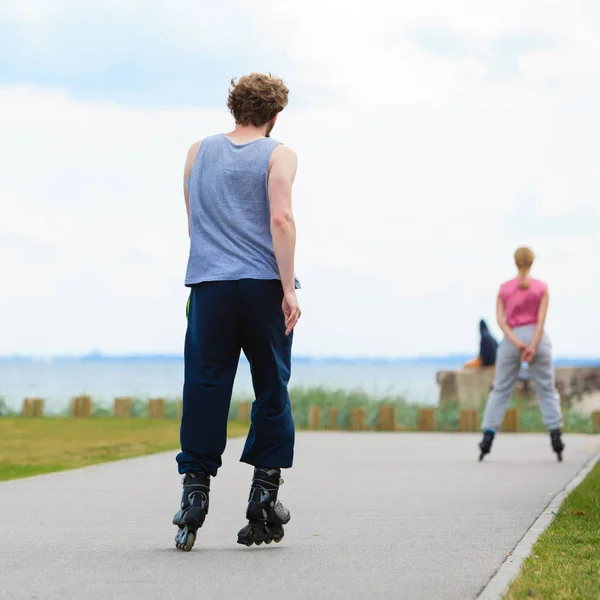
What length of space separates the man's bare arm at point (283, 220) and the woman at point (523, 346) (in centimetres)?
613

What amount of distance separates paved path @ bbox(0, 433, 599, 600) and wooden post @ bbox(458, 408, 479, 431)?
535 centimetres

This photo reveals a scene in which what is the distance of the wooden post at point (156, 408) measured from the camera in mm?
18969

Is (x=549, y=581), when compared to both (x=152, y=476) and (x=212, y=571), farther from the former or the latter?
(x=152, y=476)

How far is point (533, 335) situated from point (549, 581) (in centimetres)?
690

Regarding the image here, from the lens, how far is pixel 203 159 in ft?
20.1

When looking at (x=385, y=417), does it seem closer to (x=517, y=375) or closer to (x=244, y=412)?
(x=244, y=412)

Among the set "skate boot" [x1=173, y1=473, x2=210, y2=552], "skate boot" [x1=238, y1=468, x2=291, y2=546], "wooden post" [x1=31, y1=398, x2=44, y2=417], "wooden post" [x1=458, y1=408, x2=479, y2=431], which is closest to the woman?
"wooden post" [x1=458, y1=408, x2=479, y2=431]

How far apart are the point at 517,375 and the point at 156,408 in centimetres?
832

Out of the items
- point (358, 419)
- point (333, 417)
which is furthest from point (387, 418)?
point (333, 417)

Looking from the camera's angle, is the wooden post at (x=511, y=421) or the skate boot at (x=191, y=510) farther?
the wooden post at (x=511, y=421)

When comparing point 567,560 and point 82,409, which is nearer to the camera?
point 567,560

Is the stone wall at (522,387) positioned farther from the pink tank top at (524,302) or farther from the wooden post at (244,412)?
the pink tank top at (524,302)

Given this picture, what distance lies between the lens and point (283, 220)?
5859mm

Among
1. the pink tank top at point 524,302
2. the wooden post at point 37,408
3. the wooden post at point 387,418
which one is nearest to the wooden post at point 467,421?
the wooden post at point 387,418
